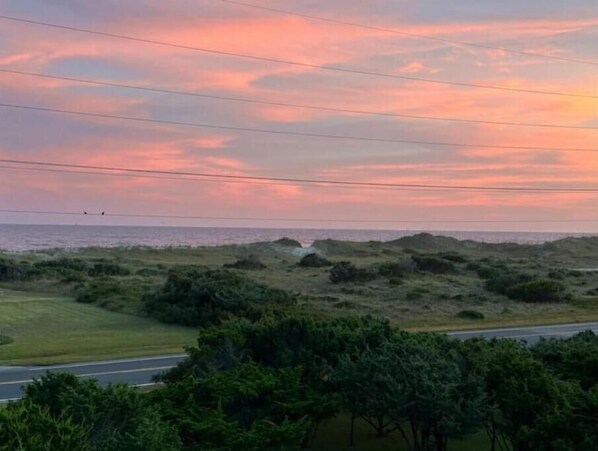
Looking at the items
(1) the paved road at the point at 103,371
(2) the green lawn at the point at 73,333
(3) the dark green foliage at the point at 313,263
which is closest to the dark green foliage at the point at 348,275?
(3) the dark green foliage at the point at 313,263

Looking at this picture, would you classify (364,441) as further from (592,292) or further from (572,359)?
(592,292)

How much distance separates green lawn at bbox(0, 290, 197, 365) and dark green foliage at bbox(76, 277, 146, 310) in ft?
2.58

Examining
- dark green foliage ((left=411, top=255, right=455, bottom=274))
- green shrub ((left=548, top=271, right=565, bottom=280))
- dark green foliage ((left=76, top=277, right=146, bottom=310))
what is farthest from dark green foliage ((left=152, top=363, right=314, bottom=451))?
dark green foliage ((left=411, top=255, right=455, bottom=274))

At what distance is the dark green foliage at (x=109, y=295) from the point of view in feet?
125

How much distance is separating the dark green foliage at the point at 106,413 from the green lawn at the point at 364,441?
3.82 metres

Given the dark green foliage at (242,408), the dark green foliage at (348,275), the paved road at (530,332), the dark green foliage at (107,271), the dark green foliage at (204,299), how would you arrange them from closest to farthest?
1. the dark green foliage at (242,408)
2. the paved road at (530,332)
3. the dark green foliage at (204,299)
4. the dark green foliage at (348,275)
5. the dark green foliage at (107,271)

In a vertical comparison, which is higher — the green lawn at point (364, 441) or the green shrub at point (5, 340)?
the green lawn at point (364, 441)

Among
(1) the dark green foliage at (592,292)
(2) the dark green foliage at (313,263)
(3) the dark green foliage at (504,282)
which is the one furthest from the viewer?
(2) the dark green foliage at (313,263)

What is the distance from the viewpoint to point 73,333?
28906mm

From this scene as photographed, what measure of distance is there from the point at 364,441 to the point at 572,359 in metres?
4.07

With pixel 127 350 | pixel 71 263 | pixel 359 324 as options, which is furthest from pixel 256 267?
pixel 359 324

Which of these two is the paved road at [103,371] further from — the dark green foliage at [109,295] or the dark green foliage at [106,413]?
the dark green foliage at [109,295]

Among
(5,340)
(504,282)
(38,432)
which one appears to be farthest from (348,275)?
(38,432)

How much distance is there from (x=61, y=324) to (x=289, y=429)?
77.5 feet
